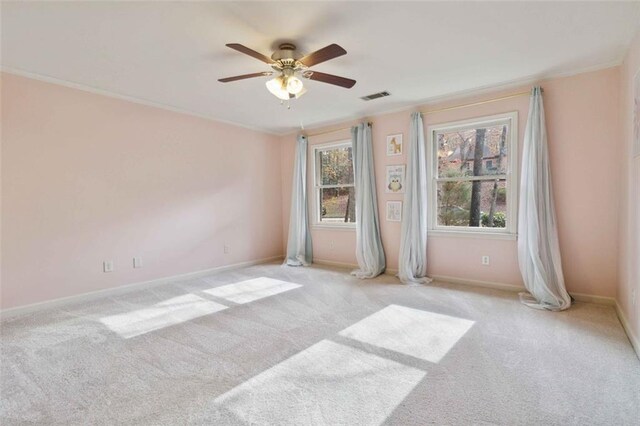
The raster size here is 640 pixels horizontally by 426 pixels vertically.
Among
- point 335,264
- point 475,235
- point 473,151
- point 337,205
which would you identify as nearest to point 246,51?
point 473,151

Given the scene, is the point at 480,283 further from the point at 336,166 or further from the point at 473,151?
the point at 336,166

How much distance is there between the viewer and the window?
541cm

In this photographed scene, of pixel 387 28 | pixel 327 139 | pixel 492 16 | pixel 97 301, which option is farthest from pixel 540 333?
pixel 97 301

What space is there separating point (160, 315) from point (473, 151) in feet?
13.8

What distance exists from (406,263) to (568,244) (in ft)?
5.93

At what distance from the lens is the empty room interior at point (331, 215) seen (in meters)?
2.00

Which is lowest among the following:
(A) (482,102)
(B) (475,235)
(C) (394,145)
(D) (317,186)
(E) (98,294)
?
(E) (98,294)

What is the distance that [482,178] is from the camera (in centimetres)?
404

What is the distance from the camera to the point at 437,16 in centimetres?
230

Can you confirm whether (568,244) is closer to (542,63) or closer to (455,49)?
(542,63)

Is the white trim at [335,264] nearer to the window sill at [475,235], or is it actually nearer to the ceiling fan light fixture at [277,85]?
the window sill at [475,235]

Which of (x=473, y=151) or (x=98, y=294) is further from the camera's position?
(x=473, y=151)

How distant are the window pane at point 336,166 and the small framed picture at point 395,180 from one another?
0.83 metres

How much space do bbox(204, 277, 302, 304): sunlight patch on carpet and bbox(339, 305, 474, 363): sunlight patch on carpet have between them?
1395 mm
